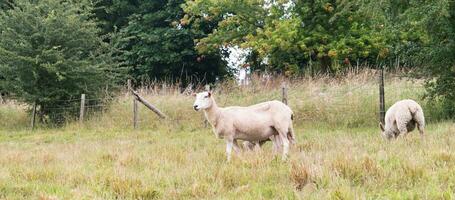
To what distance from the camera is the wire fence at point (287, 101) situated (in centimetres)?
1833

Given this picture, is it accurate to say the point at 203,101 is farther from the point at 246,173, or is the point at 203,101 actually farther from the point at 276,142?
the point at 246,173

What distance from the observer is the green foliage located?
2100 centimetres

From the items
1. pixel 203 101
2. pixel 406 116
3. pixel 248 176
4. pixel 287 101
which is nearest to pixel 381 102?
pixel 287 101

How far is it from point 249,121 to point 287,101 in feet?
28.0

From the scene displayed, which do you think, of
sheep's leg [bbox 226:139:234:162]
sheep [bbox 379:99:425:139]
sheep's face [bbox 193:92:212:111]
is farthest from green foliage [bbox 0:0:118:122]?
sheep [bbox 379:99:425:139]

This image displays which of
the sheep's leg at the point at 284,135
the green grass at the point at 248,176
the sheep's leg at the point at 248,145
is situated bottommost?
the green grass at the point at 248,176

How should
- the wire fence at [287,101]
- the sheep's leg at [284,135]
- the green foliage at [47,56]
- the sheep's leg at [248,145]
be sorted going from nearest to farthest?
the sheep's leg at [284,135] < the sheep's leg at [248,145] < the wire fence at [287,101] < the green foliage at [47,56]

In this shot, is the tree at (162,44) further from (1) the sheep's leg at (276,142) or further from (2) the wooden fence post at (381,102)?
(1) the sheep's leg at (276,142)

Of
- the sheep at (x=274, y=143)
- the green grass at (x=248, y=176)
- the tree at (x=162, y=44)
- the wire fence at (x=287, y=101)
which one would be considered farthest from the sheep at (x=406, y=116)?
the tree at (x=162, y=44)

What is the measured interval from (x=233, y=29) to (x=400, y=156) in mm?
24673

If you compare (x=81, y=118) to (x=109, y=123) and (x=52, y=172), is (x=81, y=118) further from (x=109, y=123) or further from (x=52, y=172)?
(x=52, y=172)

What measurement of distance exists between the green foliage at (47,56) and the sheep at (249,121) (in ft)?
37.8

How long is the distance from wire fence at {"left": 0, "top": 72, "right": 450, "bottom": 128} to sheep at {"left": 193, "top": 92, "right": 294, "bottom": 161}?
24.5 ft

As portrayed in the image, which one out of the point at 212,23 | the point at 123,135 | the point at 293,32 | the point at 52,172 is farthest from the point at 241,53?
the point at 52,172
